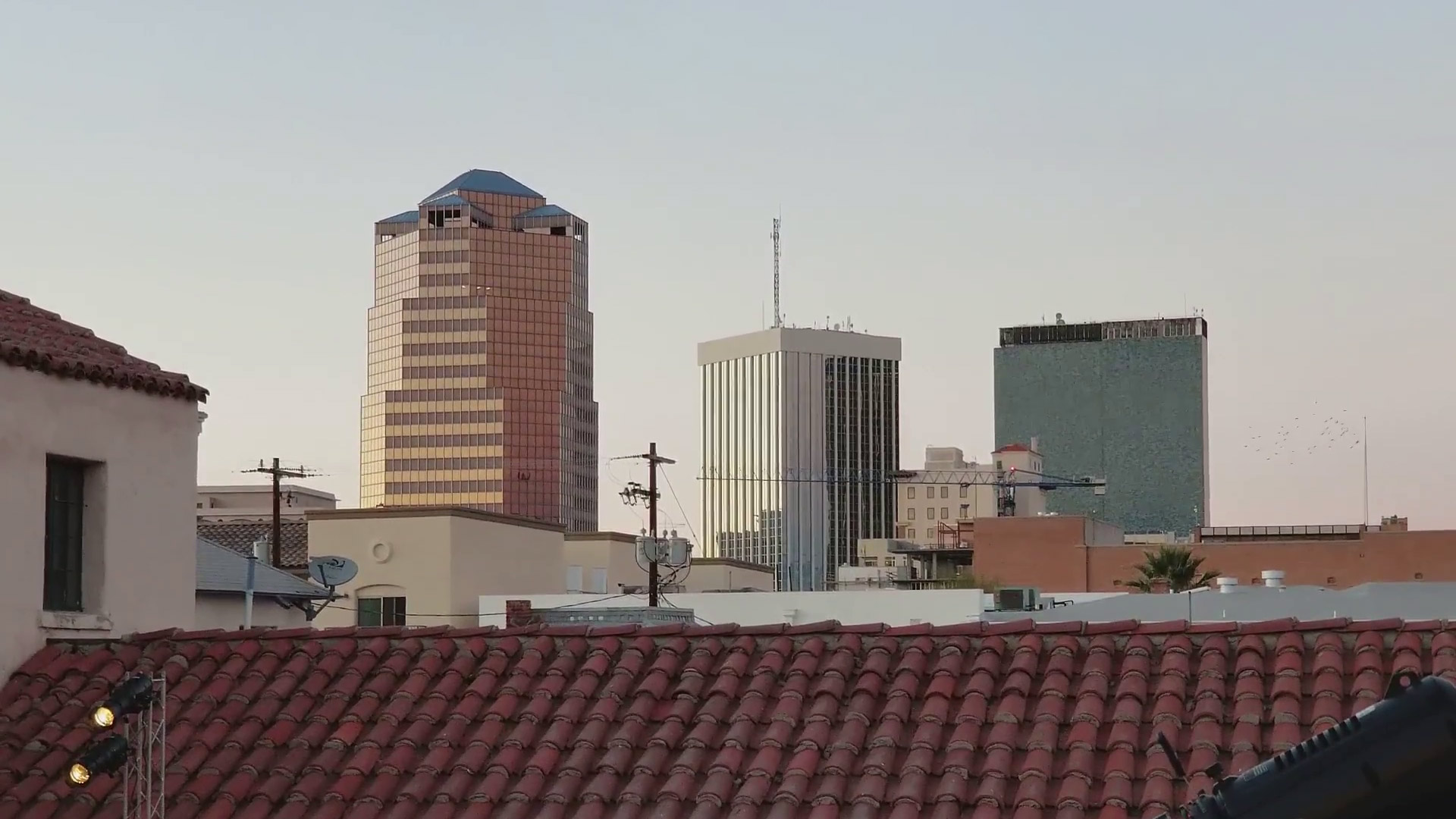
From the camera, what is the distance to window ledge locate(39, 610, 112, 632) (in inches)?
551

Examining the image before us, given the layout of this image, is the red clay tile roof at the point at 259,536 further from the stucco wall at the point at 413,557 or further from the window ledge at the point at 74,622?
the window ledge at the point at 74,622

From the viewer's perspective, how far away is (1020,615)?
4097 cm

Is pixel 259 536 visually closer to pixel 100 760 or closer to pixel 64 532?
pixel 64 532

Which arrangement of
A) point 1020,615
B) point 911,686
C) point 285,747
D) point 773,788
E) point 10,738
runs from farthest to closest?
1. point 1020,615
2. point 10,738
3. point 285,747
4. point 911,686
5. point 773,788

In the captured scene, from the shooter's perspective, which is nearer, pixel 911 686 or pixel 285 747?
pixel 911 686

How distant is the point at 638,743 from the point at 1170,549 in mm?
75383

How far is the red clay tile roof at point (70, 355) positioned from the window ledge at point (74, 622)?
1.87 meters

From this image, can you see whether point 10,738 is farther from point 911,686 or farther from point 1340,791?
point 1340,791

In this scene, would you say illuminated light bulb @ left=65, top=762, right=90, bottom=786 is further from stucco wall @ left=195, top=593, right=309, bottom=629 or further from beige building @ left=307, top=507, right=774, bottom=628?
beige building @ left=307, top=507, right=774, bottom=628

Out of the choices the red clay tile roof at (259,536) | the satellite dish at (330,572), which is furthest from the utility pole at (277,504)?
the satellite dish at (330,572)

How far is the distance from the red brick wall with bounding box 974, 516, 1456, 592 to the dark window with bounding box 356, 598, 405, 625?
45.2 m

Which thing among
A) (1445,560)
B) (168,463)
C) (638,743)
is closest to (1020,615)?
(168,463)

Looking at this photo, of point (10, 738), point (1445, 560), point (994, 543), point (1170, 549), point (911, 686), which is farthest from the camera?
point (994, 543)

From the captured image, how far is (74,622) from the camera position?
1427 cm
